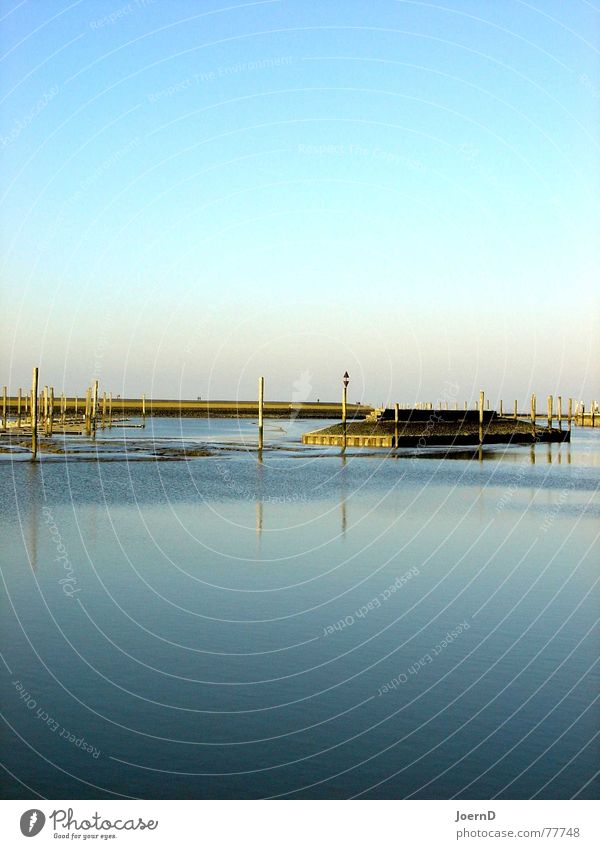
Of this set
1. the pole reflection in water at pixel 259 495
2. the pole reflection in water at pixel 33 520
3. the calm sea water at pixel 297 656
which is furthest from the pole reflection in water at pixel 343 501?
the pole reflection in water at pixel 33 520

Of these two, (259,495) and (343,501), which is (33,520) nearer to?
(259,495)

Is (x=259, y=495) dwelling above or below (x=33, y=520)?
below

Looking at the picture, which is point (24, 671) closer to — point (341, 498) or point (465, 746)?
point (465, 746)

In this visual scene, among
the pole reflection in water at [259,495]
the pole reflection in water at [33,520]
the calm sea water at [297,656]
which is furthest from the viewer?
the pole reflection in water at [259,495]

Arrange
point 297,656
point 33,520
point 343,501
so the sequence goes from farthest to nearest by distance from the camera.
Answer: point 343,501
point 33,520
point 297,656

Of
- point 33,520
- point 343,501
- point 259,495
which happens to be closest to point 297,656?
point 33,520

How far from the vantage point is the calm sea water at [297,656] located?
9.35 m

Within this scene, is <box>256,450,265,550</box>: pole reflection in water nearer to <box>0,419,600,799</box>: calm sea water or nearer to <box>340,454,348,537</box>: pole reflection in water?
<box>0,419,600,799</box>: calm sea water

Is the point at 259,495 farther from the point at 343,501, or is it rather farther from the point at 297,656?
the point at 297,656

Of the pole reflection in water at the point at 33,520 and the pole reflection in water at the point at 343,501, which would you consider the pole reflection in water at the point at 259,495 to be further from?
the pole reflection in water at the point at 33,520

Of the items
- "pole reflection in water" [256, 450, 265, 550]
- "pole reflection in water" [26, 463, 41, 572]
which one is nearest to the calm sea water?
"pole reflection in water" [26, 463, 41, 572]

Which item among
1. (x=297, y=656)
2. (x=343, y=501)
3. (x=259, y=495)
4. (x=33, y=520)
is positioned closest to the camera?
(x=297, y=656)

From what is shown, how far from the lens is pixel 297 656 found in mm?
13242

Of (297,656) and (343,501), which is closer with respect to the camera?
(297,656)
